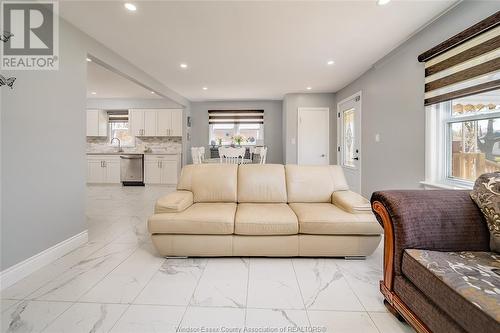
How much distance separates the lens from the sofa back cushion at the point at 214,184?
2.66 m

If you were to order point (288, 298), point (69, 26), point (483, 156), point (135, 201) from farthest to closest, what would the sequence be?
point (135, 201)
point (69, 26)
point (483, 156)
point (288, 298)

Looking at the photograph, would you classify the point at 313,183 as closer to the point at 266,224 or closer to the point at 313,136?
the point at 266,224

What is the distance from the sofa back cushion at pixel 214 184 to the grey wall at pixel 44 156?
48.9 inches

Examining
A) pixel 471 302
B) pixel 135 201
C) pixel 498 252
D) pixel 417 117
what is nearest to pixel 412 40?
pixel 417 117

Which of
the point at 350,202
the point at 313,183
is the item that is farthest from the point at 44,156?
the point at 350,202

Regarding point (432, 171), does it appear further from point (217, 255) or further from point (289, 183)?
point (217, 255)

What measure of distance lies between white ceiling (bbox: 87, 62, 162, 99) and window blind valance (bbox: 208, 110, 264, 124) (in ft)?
5.47

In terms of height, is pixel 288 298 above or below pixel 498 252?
below

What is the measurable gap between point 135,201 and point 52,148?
266 centimetres

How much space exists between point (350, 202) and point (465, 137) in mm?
1264

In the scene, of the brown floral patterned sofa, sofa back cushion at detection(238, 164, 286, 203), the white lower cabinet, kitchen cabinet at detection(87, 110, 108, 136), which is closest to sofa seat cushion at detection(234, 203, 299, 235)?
sofa back cushion at detection(238, 164, 286, 203)

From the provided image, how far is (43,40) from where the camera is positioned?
2158mm

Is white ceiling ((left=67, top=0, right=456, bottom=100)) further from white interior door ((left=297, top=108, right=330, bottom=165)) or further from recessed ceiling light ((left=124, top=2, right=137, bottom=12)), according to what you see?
white interior door ((left=297, top=108, right=330, bottom=165))

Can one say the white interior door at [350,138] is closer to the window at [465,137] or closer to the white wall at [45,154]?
the window at [465,137]
